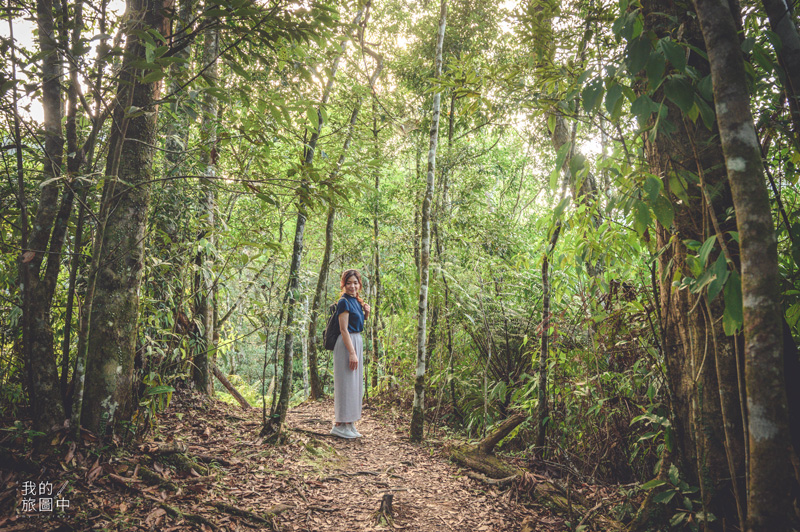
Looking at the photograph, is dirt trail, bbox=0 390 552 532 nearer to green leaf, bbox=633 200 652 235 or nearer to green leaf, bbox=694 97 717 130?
green leaf, bbox=633 200 652 235

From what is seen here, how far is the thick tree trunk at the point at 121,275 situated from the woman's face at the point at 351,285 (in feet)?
8.67

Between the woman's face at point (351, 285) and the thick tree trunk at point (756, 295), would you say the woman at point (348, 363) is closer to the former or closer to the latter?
the woman's face at point (351, 285)

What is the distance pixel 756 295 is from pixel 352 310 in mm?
4519

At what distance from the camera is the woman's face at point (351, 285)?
5.30 metres

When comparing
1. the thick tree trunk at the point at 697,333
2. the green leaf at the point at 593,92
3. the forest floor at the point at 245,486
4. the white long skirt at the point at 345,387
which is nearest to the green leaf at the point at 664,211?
the thick tree trunk at the point at 697,333

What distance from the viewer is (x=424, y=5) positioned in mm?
7352

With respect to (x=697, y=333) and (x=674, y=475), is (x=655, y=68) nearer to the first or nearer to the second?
(x=697, y=333)

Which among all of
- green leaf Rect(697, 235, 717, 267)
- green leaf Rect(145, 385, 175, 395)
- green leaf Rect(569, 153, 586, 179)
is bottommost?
green leaf Rect(145, 385, 175, 395)

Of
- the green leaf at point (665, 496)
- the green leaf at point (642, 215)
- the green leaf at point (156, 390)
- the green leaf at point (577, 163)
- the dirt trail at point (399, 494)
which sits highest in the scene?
the green leaf at point (577, 163)

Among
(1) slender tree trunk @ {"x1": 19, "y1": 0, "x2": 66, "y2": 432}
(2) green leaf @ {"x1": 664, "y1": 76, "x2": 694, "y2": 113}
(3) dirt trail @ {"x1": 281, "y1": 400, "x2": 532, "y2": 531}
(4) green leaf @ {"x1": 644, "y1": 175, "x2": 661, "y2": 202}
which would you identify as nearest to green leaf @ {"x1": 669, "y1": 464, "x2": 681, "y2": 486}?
(3) dirt trail @ {"x1": 281, "y1": 400, "x2": 532, "y2": 531}

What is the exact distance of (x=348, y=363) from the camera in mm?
5410

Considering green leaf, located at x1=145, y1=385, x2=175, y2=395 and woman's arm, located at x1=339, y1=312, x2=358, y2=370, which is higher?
woman's arm, located at x1=339, y1=312, x2=358, y2=370

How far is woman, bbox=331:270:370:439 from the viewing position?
5.28 meters

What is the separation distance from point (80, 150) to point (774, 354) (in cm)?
390
